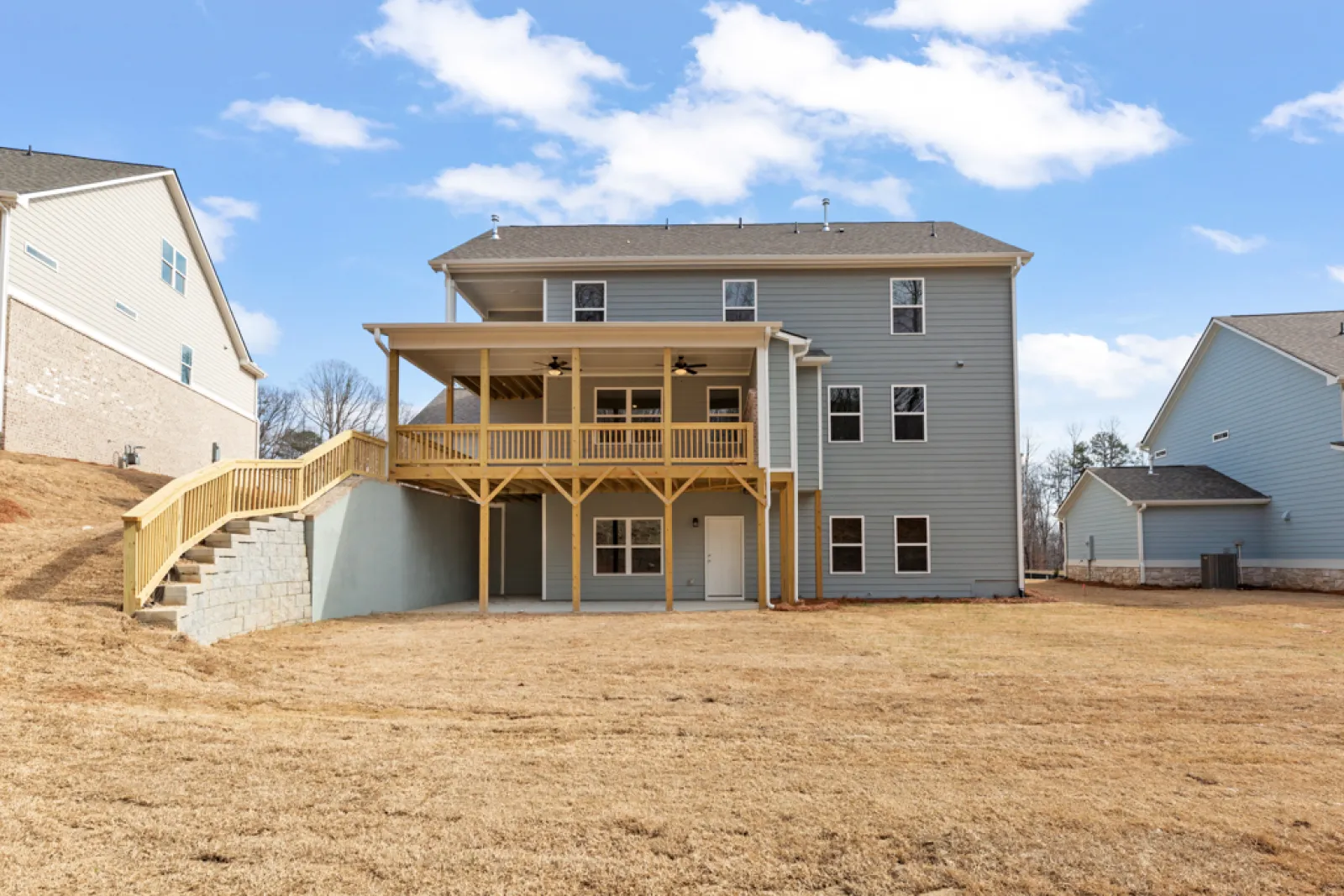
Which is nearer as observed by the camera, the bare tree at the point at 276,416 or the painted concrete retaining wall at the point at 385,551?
the painted concrete retaining wall at the point at 385,551

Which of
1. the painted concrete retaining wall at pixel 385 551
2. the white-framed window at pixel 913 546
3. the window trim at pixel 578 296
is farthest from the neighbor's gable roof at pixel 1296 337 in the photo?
the painted concrete retaining wall at pixel 385 551

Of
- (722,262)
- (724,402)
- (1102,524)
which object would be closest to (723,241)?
(722,262)

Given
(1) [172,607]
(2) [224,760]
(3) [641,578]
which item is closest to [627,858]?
(2) [224,760]

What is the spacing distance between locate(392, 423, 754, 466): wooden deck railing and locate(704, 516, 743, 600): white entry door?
7.19 feet

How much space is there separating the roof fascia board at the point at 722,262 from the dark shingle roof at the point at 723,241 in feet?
0.40

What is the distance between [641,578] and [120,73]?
45.7 ft

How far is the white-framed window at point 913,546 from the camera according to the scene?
18.2 m

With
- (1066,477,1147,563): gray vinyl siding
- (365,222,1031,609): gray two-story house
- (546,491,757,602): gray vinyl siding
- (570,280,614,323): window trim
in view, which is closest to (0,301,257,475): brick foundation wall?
(365,222,1031,609): gray two-story house

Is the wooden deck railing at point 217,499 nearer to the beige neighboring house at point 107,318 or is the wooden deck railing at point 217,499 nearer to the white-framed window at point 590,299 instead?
the white-framed window at point 590,299

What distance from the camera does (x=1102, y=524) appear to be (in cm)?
2544

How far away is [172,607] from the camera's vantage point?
28.0 feet

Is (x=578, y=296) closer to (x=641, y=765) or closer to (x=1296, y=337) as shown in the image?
(x=641, y=765)

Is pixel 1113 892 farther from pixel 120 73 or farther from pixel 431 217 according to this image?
pixel 431 217

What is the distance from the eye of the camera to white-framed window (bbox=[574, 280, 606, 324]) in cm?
1858
